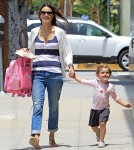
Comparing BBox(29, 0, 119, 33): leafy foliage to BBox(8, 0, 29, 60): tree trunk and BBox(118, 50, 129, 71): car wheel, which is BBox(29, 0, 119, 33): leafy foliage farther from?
BBox(8, 0, 29, 60): tree trunk

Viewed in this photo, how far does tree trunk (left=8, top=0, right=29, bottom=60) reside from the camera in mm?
15195

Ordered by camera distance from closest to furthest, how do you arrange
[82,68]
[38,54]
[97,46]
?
[38,54] → [97,46] → [82,68]

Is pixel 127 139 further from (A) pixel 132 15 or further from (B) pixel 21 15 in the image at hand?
(A) pixel 132 15

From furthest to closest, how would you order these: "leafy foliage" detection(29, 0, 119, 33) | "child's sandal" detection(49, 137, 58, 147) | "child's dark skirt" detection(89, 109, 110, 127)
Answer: "leafy foliage" detection(29, 0, 119, 33)
"child's sandal" detection(49, 137, 58, 147)
"child's dark skirt" detection(89, 109, 110, 127)

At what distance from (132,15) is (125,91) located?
3349 mm

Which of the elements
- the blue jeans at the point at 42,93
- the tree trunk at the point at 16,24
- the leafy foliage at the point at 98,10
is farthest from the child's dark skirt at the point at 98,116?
the leafy foliage at the point at 98,10

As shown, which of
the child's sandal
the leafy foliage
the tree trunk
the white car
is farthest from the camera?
the leafy foliage

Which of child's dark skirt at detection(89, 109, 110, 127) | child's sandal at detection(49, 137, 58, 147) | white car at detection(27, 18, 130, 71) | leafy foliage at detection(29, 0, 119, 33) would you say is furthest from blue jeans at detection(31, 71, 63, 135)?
leafy foliage at detection(29, 0, 119, 33)

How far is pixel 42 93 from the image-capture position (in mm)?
8406

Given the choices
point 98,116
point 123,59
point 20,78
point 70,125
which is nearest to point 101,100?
point 98,116

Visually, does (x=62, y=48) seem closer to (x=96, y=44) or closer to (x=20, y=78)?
(x=20, y=78)

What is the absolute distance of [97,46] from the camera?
22.8m

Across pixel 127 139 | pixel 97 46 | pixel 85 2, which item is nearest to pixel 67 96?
pixel 127 139

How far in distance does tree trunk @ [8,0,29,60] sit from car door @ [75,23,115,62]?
24.7 ft
